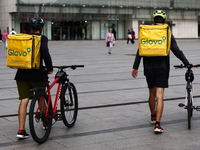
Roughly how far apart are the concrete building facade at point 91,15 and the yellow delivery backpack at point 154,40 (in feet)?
157

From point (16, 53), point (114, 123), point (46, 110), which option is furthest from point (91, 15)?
point (46, 110)

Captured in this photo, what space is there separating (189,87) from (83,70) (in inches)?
335

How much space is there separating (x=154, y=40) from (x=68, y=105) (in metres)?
1.55

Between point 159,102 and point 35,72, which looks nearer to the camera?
point 35,72

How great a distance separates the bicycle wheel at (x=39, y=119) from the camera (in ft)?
15.6

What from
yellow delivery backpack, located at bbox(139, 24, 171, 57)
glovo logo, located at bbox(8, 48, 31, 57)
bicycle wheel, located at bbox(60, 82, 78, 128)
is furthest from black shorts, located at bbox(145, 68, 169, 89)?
glovo logo, located at bbox(8, 48, 31, 57)

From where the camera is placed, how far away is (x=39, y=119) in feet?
16.4

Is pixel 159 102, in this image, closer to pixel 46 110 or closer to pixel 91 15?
pixel 46 110

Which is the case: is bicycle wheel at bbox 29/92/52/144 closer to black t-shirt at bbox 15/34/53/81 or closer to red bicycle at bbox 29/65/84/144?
red bicycle at bbox 29/65/84/144

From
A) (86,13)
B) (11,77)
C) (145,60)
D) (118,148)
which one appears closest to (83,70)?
(11,77)

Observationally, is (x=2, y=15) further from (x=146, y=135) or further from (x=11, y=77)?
(x=146, y=135)

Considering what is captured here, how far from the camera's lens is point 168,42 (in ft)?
17.9

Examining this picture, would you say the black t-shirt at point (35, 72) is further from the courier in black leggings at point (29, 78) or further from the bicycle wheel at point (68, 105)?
the bicycle wheel at point (68, 105)

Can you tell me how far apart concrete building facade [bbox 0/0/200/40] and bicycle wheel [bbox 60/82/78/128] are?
47.2 metres
